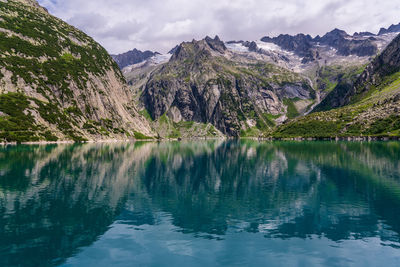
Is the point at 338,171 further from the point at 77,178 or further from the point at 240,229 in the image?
the point at 77,178

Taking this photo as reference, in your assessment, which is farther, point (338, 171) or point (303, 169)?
point (303, 169)

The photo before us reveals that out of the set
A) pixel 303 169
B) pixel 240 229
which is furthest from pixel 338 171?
pixel 240 229

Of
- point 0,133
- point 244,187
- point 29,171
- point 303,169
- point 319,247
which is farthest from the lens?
point 0,133

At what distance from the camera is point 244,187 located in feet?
182

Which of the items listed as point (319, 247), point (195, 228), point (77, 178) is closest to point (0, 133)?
point (77, 178)

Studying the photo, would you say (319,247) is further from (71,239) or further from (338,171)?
(338,171)

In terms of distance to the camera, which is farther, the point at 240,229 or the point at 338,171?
the point at 338,171

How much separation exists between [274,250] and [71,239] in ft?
66.8

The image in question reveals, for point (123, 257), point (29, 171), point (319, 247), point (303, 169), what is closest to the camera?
point (123, 257)

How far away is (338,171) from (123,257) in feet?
212

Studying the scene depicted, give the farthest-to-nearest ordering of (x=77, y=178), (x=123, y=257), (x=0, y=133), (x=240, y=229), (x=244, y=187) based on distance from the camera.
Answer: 1. (x=0, y=133)
2. (x=77, y=178)
3. (x=244, y=187)
4. (x=240, y=229)
5. (x=123, y=257)

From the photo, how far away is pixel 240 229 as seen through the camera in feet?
106

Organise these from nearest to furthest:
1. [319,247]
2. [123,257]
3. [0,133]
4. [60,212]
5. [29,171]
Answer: [123,257], [319,247], [60,212], [29,171], [0,133]

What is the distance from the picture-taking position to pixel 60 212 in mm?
37594
